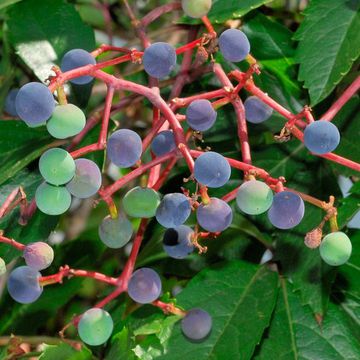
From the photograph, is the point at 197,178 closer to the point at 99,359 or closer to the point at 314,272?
the point at 314,272

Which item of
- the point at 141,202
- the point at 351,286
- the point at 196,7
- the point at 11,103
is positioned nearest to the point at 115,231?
the point at 141,202

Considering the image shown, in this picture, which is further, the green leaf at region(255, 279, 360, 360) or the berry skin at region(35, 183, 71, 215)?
the green leaf at region(255, 279, 360, 360)

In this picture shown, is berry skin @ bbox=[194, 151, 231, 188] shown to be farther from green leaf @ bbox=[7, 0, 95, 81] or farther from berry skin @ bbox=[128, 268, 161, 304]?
green leaf @ bbox=[7, 0, 95, 81]

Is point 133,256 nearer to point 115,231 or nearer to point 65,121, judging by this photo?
point 115,231

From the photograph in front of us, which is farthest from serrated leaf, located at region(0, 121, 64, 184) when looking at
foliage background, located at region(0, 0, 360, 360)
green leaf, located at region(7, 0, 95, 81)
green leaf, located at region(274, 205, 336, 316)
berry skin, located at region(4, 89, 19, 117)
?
green leaf, located at region(274, 205, 336, 316)

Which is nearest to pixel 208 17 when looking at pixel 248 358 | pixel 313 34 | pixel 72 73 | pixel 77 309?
pixel 313 34
